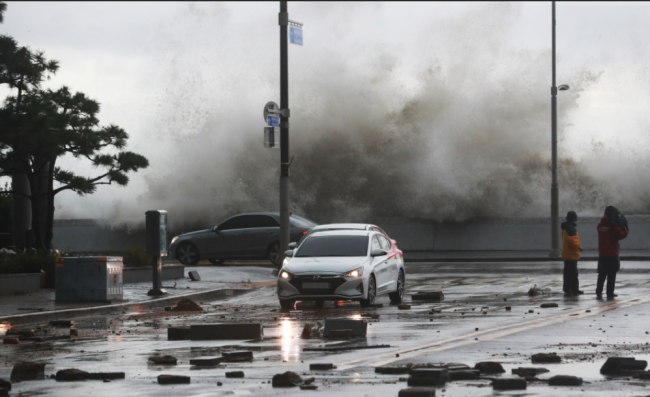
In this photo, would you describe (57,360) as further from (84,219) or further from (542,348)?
(84,219)

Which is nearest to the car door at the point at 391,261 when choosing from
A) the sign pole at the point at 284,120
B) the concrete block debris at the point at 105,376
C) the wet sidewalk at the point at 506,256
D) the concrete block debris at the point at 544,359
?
the sign pole at the point at 284,120

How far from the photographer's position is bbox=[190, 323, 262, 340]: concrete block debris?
12.7 metres

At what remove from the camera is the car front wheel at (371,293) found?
18.0m

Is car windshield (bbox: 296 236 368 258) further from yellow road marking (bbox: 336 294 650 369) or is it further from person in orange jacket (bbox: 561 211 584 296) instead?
yellow road marking (bbox: 336 294 650 369)

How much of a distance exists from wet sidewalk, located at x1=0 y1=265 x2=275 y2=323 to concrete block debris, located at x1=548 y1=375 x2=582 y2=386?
31.8 ft

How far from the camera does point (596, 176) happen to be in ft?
144

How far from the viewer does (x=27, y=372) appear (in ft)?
30.7

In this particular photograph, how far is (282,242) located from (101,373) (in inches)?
604

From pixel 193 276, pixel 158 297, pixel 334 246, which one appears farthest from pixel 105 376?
pixel 193 276

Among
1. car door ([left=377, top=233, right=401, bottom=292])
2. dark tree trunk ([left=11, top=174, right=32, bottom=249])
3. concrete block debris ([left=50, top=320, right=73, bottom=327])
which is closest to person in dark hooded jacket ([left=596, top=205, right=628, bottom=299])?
car door ([left=377, top=233, right=401, bottom=292])

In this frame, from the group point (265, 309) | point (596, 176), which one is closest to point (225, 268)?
point (265, 309)

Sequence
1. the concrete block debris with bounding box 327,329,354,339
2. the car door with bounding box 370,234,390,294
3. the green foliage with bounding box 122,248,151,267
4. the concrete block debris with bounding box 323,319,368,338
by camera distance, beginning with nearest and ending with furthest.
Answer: the concrete block debris with bounding box 327,329,354,339, the concrete block debris with bounding box 323,319,368,338, the car door with bounding box 370,234,390,294, the green foliage with bounding box 122,248,151,267

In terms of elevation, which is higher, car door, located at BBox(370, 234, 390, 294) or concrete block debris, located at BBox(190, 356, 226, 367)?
car door, located at BBox(370, 234, 390, 294)

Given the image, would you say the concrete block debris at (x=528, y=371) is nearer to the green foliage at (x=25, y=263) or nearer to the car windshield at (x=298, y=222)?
the green foliage at (x=25, y=263)
